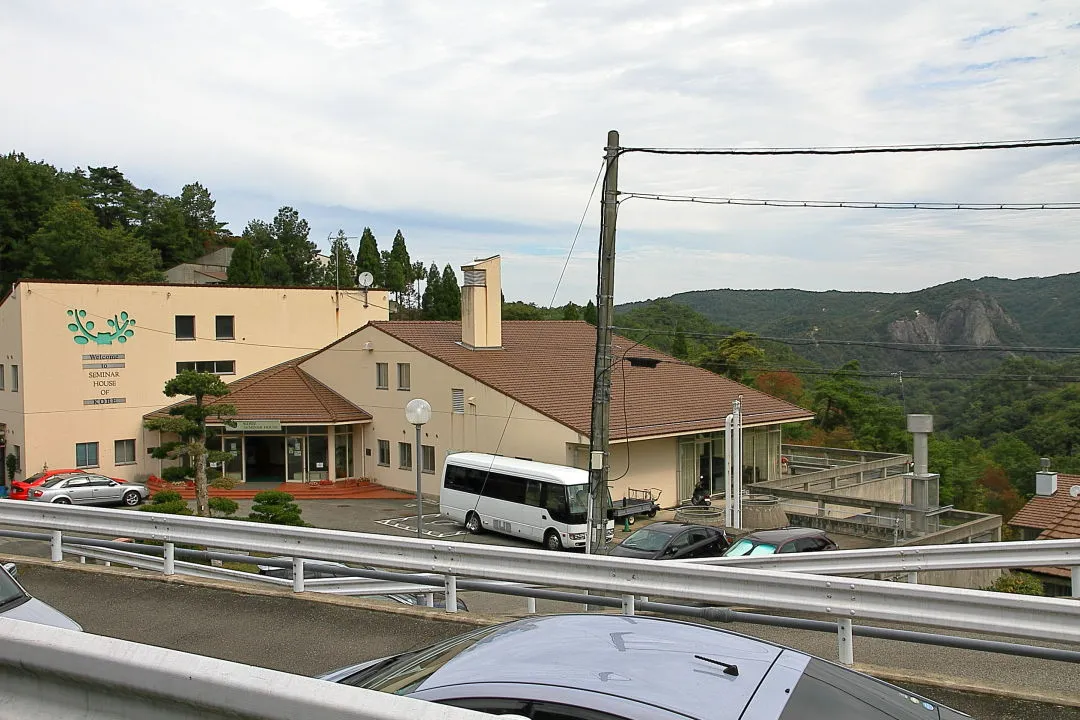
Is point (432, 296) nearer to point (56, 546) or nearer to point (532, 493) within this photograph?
point (532, 493)

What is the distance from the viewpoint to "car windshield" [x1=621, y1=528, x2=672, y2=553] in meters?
19.4

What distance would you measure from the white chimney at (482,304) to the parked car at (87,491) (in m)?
14.8

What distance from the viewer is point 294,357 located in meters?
47.7

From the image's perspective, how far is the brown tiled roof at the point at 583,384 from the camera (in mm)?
32125

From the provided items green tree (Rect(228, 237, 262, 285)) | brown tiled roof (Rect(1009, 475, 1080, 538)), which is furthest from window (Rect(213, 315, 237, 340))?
brown tiled roof (Rect(1009, 475, 1080, 538))

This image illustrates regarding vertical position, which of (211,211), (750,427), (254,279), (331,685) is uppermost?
(211,211)

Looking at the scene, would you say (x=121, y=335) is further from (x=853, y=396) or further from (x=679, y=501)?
(x=853, y=396)

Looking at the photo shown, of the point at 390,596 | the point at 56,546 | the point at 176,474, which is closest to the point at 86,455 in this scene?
the point at 176,474

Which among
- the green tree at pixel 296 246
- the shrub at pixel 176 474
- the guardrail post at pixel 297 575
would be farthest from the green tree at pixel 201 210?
the guardrail post at pixel 297 575

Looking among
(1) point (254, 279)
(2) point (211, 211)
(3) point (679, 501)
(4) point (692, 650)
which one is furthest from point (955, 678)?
(2) point (211, 211)

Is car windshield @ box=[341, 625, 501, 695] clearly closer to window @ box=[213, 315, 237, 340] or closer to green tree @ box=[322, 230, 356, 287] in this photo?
window @ box=[213, 315, 237, 340]

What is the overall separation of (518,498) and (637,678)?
77.0ft

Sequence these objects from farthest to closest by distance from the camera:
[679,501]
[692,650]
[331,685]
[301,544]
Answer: [679,501], [301,544], [692,650], [331,685]

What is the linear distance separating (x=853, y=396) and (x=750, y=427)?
34.6m
